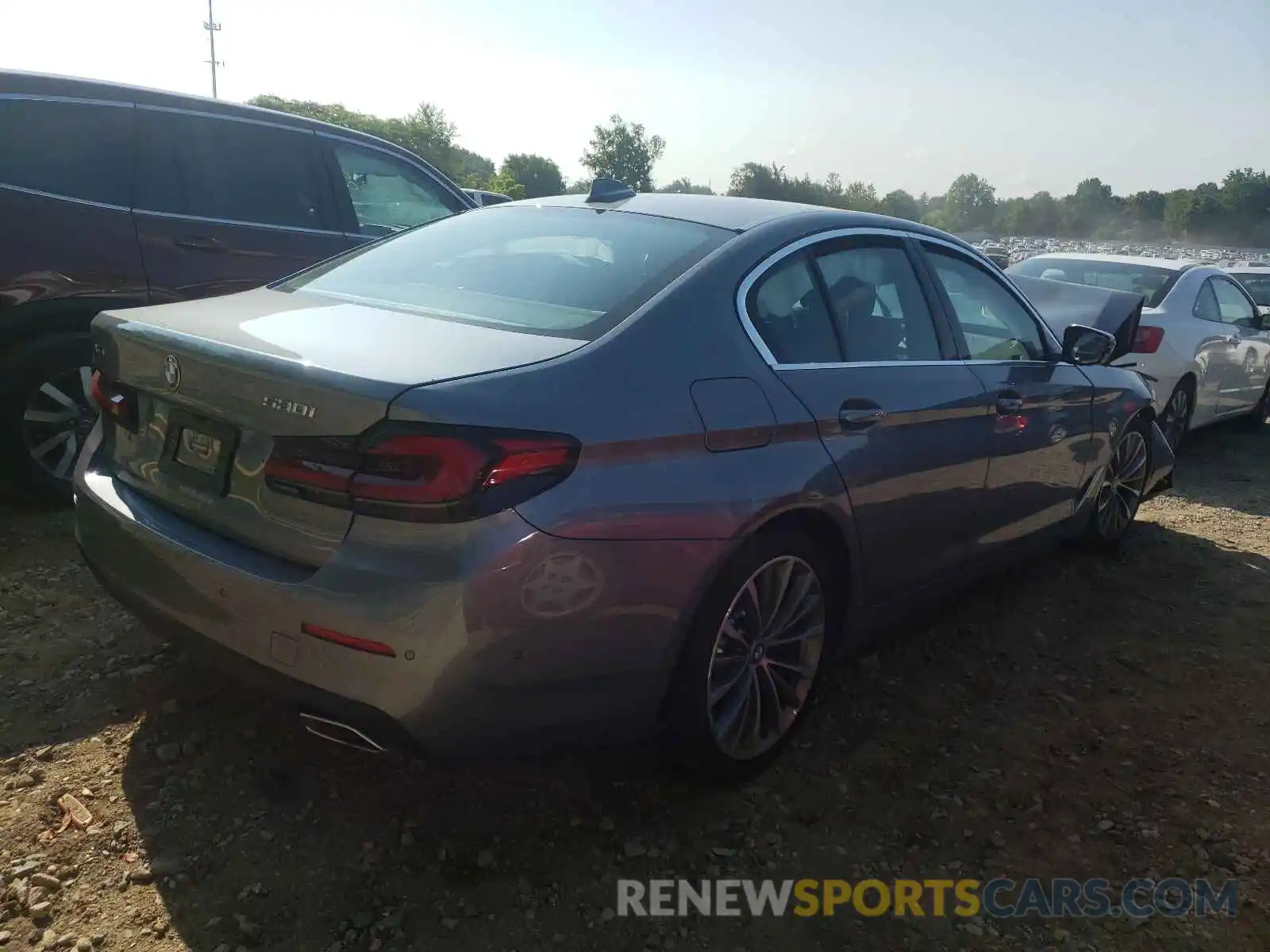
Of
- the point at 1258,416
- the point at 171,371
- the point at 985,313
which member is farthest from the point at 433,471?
the point at 1258,416

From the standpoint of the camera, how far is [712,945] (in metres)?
2.28

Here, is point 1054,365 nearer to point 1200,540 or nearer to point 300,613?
point 1200,540

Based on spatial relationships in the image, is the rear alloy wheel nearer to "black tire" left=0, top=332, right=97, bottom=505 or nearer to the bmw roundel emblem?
the bmw roundel emblem

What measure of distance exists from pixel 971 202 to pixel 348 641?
2413 inches

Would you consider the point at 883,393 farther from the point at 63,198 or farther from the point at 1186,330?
the point at 1186,330

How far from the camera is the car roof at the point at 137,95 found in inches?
169

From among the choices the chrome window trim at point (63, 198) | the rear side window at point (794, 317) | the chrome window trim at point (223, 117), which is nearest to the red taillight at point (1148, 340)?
the rear side window at point (794, 317)

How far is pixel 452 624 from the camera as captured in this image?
200 cm

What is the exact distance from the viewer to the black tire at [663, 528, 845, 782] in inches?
98.0

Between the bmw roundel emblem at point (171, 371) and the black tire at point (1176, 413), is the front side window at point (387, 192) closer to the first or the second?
the bmw roundel emblem at point (171, 371)

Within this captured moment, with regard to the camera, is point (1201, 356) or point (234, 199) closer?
point (234, 199)

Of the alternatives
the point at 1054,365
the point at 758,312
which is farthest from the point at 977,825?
the point at 1054,365

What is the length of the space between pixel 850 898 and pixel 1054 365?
2.58 metres

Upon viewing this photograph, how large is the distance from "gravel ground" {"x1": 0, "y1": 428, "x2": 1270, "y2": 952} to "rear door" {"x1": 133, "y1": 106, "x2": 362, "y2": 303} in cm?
167
